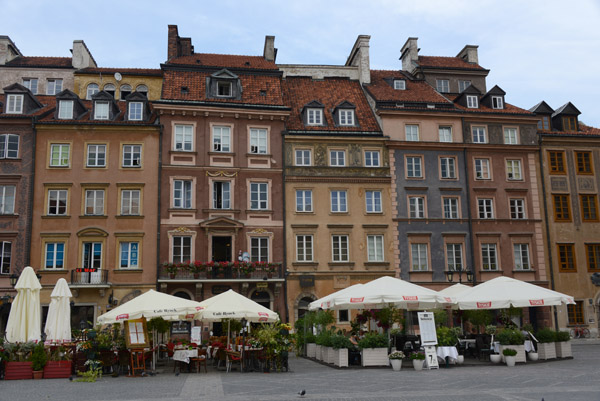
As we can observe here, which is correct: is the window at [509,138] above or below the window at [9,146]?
above

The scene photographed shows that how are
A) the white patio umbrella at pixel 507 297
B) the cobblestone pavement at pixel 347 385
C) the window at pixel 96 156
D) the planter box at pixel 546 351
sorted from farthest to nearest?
the window at pixel 96 156 → the planter box at pixel 546 351 → the white patio umbrella at pixel 507 297 → the cobblestone pavement at pixel 347 385

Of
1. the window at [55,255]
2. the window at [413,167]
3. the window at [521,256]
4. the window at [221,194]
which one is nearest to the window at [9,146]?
the window at [55,255]

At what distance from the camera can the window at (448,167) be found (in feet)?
125

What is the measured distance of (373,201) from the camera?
36.9 meters

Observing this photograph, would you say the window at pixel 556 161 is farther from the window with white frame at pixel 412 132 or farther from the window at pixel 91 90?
the window at pixel 91 90

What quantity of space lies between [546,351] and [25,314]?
19.1m

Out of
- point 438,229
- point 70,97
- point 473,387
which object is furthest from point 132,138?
point 473,387

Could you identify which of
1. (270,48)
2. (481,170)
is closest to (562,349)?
(481,170)

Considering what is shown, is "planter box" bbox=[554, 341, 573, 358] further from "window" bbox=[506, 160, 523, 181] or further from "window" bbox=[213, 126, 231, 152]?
"window" bbox=[213, 126, 231, 152]

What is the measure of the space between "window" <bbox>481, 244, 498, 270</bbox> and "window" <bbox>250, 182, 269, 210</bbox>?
13.4 meters

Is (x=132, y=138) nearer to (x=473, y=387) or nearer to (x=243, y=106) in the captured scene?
(x=243, y=106)

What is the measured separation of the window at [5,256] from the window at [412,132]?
23.6 m

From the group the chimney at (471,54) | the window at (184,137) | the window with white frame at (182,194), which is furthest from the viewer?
the chimney at (471,54)

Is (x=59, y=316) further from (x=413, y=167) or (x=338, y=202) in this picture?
(x=413, y=167)
